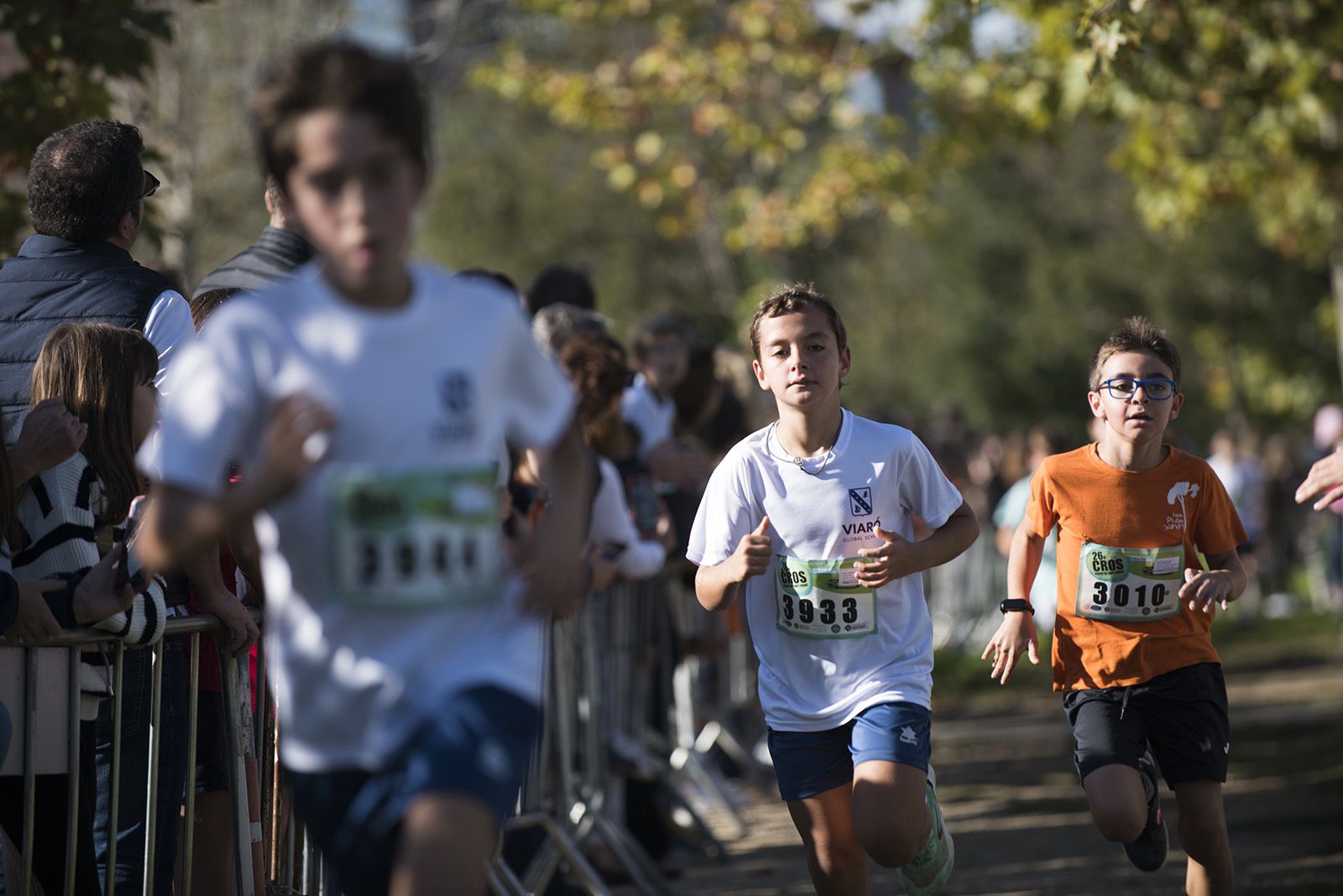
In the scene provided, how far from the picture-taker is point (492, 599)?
345cm

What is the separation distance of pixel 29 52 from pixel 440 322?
4425mm

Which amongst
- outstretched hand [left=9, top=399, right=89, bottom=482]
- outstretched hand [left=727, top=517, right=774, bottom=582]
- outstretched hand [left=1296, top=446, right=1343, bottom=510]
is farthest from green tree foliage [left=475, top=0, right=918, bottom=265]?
outstretched hand [left=9, top=399, right=89, bottom=482]

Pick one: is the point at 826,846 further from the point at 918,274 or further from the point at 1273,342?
the point at 918,274

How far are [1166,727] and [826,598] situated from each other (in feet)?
3.87

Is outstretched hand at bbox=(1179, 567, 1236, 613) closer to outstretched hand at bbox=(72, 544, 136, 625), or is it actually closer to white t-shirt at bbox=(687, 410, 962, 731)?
white t-shirt at bbox=(687, 410, 962, 731)

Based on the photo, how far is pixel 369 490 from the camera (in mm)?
3320

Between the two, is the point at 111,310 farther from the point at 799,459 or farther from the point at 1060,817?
the point at 1060,817

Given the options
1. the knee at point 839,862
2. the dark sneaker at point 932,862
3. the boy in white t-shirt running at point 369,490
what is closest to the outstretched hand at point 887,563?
the dark sneaker at point 932,862

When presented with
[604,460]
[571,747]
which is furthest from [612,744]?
[604,460]

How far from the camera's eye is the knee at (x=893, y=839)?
5.03m

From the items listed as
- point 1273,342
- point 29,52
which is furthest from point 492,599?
point 1273,342

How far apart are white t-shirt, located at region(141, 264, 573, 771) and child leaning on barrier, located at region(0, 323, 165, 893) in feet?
4.00

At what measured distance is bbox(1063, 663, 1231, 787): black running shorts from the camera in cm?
549

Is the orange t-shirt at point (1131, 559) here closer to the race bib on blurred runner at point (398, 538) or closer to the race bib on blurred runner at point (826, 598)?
the race bib on blurred runner at point (826, 598)
